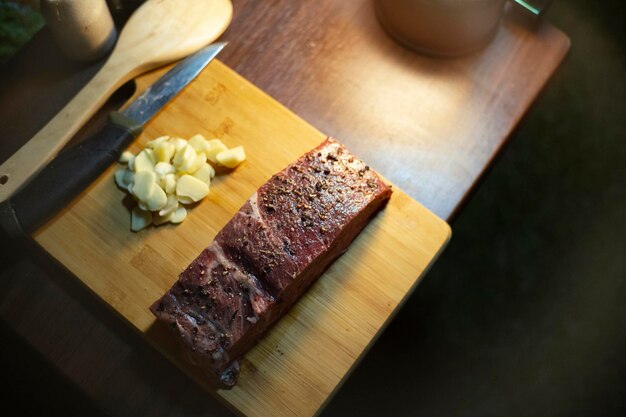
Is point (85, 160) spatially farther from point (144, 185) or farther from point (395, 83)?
point (395, 83)

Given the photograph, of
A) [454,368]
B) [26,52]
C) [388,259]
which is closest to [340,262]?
[388,259]

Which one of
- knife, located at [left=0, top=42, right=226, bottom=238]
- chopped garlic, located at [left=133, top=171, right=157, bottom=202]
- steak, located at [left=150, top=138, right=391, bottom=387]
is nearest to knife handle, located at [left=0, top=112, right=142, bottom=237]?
knife, located at [left=0, top=42, right=226, bottom=238]

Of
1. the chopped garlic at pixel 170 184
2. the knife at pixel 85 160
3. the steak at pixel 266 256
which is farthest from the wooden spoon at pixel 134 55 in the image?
the steak at pixel 266 256

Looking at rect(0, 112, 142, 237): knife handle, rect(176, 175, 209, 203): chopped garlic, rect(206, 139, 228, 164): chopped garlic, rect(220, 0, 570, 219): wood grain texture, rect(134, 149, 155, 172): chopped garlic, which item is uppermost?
rect(220, 0, 570, 219): wood grain texture

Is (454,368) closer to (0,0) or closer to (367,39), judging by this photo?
(367,39)

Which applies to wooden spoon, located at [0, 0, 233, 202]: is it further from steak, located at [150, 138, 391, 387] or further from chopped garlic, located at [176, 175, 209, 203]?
steak, located at [150, 138, 391, 387]

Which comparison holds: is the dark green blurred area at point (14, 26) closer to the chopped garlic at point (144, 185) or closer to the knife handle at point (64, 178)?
the knife handle at point (64, 178)

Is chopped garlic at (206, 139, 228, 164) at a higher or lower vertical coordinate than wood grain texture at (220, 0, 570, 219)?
lower
